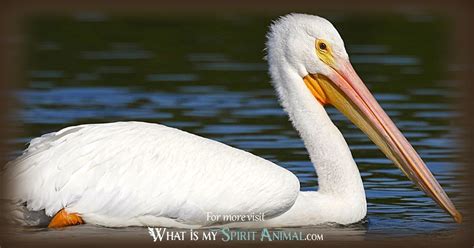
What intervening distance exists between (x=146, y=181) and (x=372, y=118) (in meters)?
1.66

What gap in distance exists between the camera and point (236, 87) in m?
13.9

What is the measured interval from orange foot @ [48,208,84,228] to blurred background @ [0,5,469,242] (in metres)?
0.09

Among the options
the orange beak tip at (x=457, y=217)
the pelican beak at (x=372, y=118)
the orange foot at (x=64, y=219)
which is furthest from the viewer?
the pelican beak at (x=372, y=118)

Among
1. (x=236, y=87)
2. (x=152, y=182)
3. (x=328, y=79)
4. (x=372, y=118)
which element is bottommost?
(x=152, y=182)

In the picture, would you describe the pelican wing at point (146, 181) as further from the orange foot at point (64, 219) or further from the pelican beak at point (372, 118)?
the pelican beak at point (372, 118)

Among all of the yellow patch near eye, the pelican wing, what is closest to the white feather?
the pelican wing

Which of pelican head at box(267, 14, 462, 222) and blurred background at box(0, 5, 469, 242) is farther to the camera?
blurred background at box(0, 5, 469, 242)

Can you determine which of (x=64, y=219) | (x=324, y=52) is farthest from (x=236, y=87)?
(x=64, y=219)

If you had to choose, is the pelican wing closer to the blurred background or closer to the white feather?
the white feather

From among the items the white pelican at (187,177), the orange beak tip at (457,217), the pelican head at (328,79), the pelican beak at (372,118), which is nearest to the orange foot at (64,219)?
the white pelican at (187,177)

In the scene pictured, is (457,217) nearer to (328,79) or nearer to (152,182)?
(328,79)

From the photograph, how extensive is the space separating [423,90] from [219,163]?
20.2ft

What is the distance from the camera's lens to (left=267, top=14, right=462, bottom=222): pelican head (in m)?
8.55

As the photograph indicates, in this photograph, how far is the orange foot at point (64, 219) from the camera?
787 centimetres
